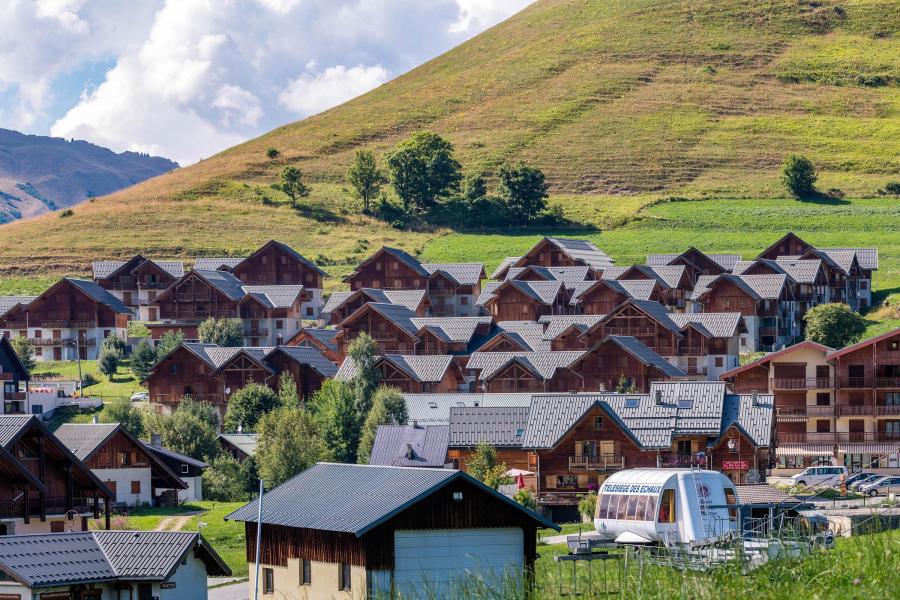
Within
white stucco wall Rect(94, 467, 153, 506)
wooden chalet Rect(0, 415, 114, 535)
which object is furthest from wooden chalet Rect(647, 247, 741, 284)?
wooden chalet Rect(0, 415, 114, 535)

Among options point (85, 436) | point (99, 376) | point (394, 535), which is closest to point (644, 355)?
point (99, 376)

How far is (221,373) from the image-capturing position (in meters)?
101

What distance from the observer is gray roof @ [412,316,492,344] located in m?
111

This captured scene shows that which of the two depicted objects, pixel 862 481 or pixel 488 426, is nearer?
pixel 862 481

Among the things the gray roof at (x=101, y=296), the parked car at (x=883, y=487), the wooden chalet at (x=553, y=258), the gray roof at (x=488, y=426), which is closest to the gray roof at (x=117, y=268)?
the gray roof at (x=101, y=296)

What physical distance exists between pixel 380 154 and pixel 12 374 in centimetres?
10650

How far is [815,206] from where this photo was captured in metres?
157

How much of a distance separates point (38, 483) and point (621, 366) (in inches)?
2222

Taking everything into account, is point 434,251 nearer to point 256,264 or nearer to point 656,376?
point 256,264

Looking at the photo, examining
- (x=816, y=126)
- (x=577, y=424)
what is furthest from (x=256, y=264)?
(x=816, y=126)

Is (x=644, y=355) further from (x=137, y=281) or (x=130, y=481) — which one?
(x=137, y=281)

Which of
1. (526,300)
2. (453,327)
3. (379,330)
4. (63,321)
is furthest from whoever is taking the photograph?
(526,300)

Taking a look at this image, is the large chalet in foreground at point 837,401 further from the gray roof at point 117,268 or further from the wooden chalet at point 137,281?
the gray roof at point 117,268

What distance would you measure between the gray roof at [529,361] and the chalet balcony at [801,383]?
1976cm
